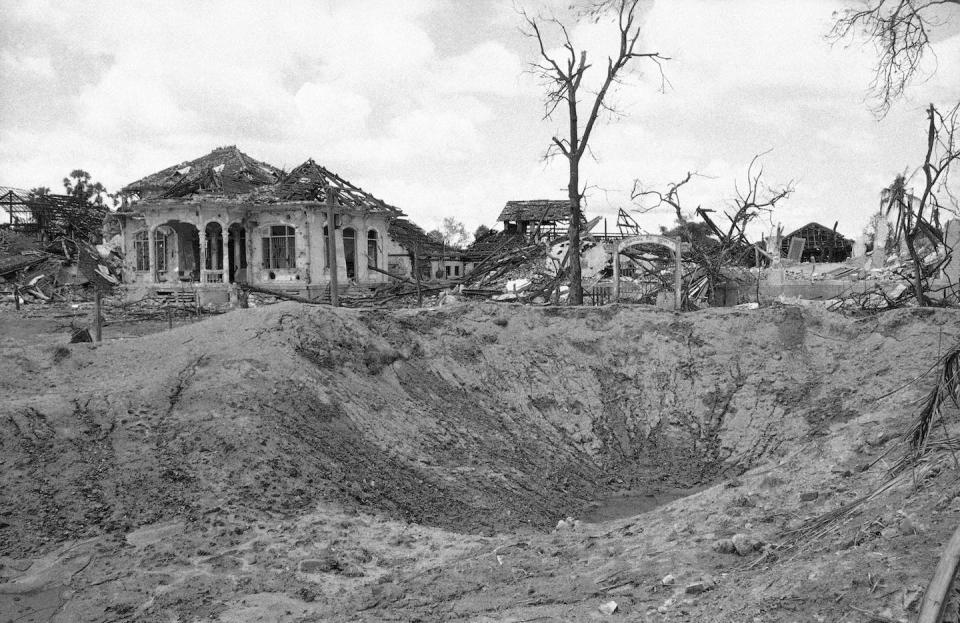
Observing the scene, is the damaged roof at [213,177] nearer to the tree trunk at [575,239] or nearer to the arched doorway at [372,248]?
the arched doorway at [372,248]

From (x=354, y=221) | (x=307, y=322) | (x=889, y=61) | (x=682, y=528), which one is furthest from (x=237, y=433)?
(x=354, y=221)

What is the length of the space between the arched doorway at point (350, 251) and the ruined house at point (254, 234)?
4 cm

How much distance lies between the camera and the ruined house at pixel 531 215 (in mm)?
38938

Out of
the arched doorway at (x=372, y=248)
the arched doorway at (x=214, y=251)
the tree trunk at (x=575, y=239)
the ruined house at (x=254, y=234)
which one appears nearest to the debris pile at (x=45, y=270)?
the ruined house at (x=254, y=234)

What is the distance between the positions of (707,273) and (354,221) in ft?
43.7

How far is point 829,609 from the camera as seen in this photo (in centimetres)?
357

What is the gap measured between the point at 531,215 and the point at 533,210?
0.52m

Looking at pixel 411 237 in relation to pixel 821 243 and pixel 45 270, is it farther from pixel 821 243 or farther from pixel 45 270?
pixel 821 243

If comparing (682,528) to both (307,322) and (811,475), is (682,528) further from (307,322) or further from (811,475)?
(307,322)

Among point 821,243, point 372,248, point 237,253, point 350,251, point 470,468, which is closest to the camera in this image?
point 470,468

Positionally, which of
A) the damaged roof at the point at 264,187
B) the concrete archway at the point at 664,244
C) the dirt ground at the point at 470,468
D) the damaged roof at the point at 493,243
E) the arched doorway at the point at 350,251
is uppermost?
the damaged roof at the point at 264,187

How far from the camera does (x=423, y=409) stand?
1057cm

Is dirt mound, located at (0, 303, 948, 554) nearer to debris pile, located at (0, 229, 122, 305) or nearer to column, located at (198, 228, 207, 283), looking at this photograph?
column, located at (198, 228, 207, 283)

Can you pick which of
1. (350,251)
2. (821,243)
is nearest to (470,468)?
(350,251)
